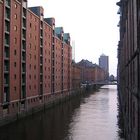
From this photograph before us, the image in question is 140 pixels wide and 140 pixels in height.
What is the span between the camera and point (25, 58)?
45656 mm

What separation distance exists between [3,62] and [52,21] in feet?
100

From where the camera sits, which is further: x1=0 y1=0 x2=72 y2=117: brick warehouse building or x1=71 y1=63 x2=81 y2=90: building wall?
x1=71 y1=63 x2=81 y2=90: building wall

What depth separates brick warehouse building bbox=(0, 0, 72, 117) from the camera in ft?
124

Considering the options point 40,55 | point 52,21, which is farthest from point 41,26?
point 52,21

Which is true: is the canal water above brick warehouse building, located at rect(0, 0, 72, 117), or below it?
below

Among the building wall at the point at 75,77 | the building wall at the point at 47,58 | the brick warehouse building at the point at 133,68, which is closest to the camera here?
the brick warehouse building at the point at 133,68

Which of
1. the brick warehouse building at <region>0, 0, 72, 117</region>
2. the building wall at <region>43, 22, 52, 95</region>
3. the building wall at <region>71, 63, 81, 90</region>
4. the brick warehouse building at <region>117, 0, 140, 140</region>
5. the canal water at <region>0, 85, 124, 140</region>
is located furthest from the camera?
the building wall at <region>71, 63, 81, 90</region>

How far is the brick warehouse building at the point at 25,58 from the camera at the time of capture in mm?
37812

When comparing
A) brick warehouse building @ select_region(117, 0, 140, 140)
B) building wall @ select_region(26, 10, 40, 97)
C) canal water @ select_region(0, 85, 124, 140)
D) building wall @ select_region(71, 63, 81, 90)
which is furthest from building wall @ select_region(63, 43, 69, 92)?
brick warehouse building @ select_region(117, 0, 140, 140)

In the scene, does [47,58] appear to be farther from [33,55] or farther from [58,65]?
[58,65]

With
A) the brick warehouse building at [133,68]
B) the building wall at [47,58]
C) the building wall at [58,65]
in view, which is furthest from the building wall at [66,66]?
the brick warehouse building at [133,68]

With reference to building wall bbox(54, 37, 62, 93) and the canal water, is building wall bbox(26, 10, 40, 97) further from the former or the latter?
building wall bbox(54, 37, 62, 93)

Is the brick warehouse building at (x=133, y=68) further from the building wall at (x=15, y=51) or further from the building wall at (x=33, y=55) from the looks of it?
the building wall at (x=33, y=55)

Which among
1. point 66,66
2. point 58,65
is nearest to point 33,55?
point 58,65
